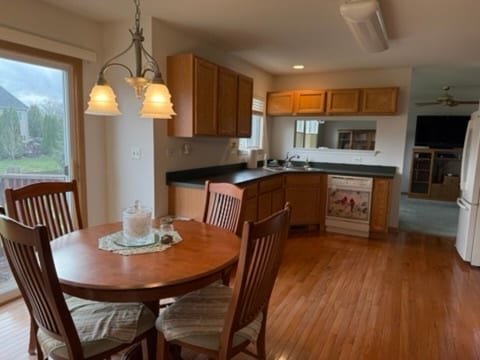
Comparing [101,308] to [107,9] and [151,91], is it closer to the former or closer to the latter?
[151,91]

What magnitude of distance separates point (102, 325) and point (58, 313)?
0.26m

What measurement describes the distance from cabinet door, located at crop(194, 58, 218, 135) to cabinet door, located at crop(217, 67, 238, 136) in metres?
0.09

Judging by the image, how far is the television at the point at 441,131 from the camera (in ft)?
22.9

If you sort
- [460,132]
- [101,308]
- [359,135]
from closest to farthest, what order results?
[101,308] → [359,135] → [460,132]

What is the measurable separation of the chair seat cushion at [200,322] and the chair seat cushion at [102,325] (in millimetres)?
100

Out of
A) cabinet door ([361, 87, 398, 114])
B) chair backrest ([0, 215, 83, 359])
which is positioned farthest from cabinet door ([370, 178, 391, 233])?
chair backrest ([0, 215, 83, 359])

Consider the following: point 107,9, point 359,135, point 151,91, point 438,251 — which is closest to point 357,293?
point 438,251

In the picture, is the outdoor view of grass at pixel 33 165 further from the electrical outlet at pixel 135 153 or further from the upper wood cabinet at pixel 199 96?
the upper wood cabinet at pixel 199 96

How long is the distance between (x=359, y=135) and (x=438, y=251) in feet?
6.52

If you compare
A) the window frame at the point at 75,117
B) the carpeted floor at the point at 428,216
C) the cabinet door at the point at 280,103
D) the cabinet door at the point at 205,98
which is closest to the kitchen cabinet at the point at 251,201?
the cabinet door at the point at 205,98

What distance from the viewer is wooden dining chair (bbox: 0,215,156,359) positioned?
120cm

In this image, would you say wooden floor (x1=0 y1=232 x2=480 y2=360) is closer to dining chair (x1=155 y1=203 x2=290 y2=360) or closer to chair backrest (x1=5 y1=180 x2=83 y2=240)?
dining chair (x1=155 y1=203 x2=290 y2=360)

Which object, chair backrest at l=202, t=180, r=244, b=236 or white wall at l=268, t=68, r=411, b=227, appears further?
white wall at l=268, t=68, r=411, b=227

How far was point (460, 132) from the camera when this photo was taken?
696 centimetres
